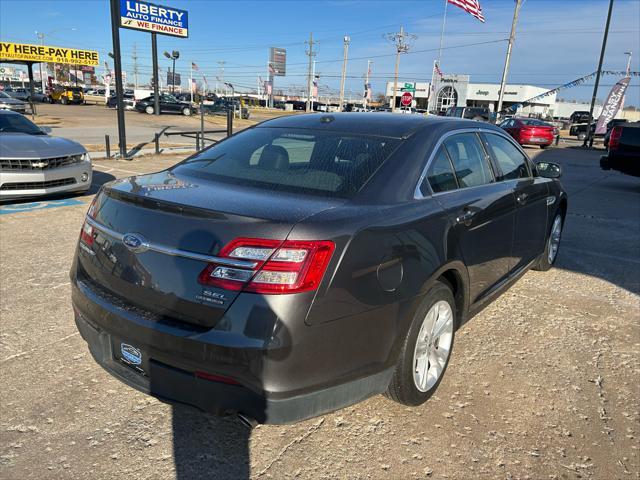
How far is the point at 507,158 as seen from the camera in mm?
4172

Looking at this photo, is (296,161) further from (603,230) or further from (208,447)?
(603,230)

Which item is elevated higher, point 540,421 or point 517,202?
point 517,202

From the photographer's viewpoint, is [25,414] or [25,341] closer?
[25,414]

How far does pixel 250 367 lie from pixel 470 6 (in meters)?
28.3

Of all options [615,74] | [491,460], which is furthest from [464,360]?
[615,74]

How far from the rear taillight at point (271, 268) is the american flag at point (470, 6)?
90.3 ft

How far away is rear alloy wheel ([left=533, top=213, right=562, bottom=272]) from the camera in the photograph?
519 cm

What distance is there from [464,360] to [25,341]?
120 inches

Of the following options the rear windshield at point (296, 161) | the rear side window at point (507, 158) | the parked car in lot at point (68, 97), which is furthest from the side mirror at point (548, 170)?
the parked car in lot at point (68, 97)

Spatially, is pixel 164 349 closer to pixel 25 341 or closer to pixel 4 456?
pixel 4 456

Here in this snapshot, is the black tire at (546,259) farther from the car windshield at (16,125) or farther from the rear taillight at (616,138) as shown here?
the car windshield at (16,125)

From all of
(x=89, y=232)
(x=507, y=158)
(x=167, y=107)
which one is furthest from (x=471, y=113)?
(x=89, y=232)

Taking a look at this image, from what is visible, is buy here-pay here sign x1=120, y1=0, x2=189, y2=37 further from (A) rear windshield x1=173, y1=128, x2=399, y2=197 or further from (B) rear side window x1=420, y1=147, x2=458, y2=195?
(B) rear side window x1=420, y1=147, x2=458, y2=195

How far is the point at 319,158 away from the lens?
2.98 metres
